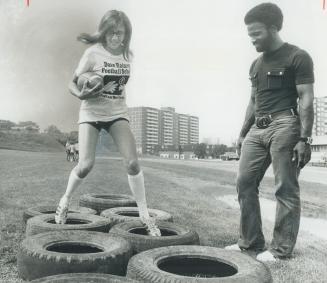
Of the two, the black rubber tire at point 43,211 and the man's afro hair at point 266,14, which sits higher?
the man's afro hair at point 266,14

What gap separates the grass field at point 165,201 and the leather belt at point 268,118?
1048 millimetres

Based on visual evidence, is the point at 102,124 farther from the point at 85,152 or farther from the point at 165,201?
the point at 165,201

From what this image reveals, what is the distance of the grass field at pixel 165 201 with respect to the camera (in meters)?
3.03

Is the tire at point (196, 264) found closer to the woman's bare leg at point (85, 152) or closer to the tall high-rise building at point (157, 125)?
the woman's bare leg at point (85, 152)

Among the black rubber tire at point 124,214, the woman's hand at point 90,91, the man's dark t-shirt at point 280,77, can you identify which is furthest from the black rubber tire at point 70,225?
the man's dark t-shirt at point 280,77

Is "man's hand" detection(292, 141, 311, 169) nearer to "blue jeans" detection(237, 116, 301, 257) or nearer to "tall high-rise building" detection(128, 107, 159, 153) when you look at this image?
"blue jeans" detection(237, 116, 301, 257)

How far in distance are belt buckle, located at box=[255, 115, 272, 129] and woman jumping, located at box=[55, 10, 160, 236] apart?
100 centimetres

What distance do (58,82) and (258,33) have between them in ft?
7.34

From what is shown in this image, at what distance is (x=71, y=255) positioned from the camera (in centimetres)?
240

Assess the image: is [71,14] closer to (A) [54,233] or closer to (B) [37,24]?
(B) [37,24]

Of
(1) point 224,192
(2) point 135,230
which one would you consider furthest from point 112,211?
(1) point 224,192

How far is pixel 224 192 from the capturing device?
25.2ft

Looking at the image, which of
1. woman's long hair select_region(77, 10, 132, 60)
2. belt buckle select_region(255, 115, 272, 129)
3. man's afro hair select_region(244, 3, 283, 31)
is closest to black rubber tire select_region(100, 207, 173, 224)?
belt buckle select_region(255, 115, 272, 129)

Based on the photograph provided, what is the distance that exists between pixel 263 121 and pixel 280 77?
0.36m
